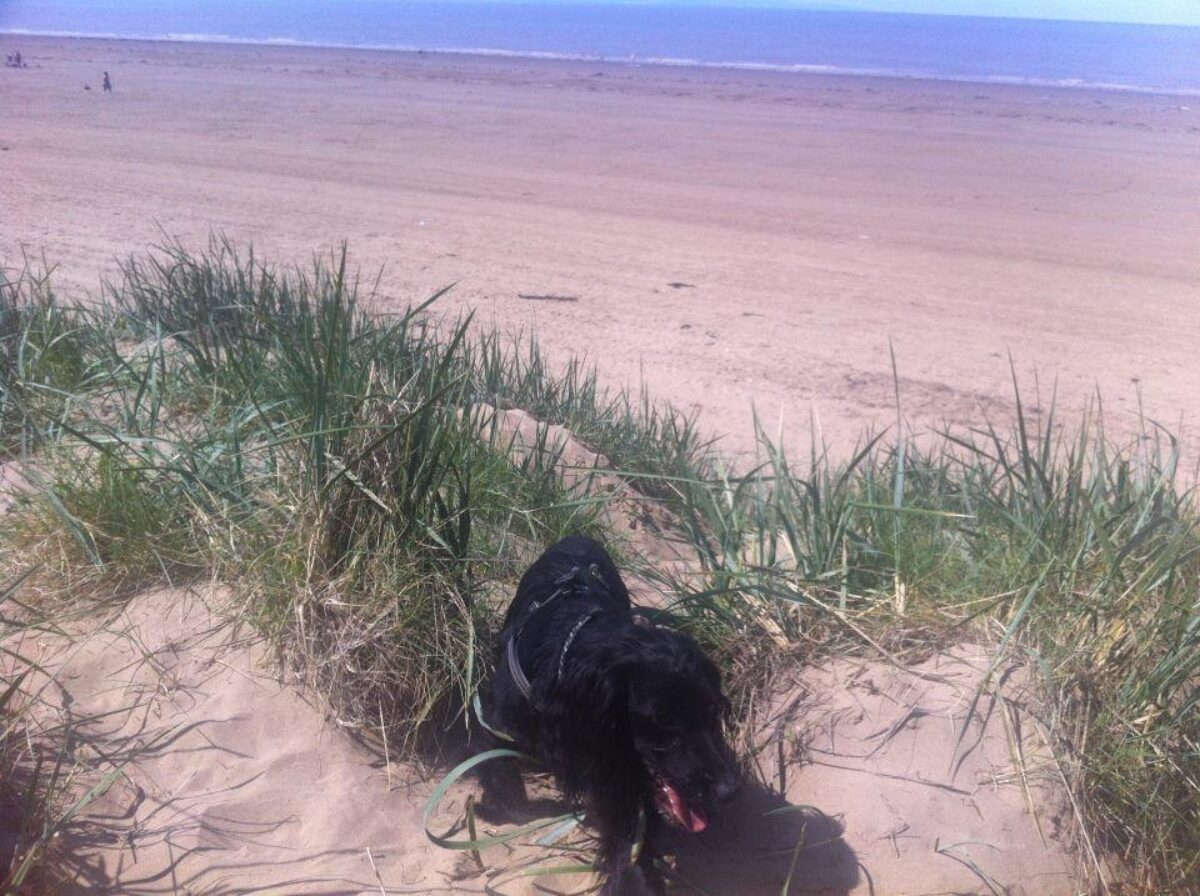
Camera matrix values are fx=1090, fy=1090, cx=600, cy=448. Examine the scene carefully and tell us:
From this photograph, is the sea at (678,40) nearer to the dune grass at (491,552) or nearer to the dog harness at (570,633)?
the dune grass at (491,552)

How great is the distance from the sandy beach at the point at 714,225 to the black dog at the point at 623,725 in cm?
214

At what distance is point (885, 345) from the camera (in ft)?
30.2

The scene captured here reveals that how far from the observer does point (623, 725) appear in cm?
243

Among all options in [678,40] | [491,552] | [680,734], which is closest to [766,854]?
[680,734]

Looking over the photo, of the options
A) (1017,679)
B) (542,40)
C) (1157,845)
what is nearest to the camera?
(1157,845)

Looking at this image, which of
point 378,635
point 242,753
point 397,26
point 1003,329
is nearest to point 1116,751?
point 378,635

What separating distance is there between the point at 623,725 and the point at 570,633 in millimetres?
293

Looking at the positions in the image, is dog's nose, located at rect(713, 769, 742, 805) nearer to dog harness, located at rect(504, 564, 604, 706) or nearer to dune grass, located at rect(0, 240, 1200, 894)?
dog harness, located at rect(504, 564, 604, 706)

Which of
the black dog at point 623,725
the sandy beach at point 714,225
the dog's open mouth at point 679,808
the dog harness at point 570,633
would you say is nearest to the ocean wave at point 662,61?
the sandy beach at point 714,225

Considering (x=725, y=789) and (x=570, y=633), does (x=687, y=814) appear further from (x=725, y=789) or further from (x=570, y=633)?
(x=570, y=633)

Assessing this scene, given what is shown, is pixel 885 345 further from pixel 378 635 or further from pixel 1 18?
pixel 1 18

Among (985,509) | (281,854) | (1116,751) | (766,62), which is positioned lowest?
(281,854)

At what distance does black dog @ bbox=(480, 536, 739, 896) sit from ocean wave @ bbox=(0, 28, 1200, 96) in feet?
160

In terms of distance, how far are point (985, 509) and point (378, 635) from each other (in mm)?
1972
